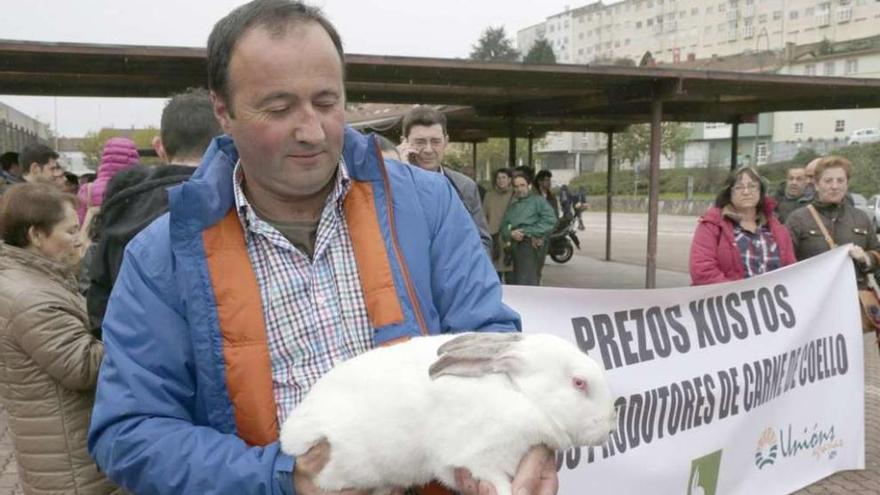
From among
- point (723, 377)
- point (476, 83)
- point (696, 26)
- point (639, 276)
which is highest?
point (696, 26)

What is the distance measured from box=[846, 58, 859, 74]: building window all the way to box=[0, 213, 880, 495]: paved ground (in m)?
35.7

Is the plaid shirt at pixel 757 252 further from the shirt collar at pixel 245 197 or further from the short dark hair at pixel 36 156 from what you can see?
the short dark hair at pixel 36 156

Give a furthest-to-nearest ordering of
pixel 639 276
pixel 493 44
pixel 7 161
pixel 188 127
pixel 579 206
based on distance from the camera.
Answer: pixel 493 44 < pixel 579 206 < pixel 639 276 < pixel 7 161 < pixel 188 127

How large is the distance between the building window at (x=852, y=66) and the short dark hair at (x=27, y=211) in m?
70.0

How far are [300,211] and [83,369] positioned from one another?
54.1 inches

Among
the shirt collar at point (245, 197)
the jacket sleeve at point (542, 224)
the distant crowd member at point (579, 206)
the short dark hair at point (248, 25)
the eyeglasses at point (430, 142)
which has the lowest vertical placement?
the distant crowd member at point (579, 206)

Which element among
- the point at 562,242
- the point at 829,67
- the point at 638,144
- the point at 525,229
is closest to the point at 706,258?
the point at 525,229

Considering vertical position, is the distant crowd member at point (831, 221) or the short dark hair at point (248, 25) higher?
the short dark hair at point (248, 25)

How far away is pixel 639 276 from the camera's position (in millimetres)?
14492

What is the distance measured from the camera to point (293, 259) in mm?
1548

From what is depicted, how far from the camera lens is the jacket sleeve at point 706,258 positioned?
4965 mm

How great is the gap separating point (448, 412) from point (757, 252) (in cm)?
434

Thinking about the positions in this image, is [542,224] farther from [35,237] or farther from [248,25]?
[248,25]

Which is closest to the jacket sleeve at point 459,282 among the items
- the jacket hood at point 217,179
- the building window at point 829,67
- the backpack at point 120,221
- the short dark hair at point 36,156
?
the jacket hood at point 217,179
